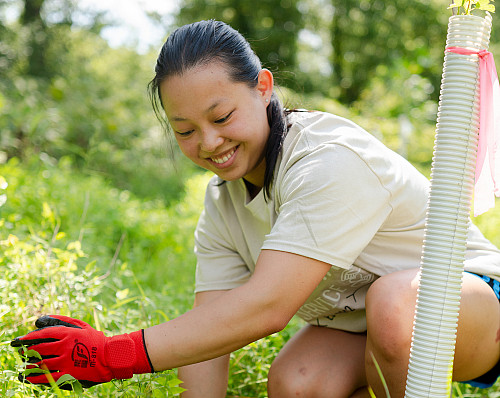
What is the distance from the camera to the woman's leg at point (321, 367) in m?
1.69

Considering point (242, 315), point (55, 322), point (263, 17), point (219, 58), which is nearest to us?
point (242, 315)

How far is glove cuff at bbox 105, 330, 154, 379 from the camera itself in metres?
1.29

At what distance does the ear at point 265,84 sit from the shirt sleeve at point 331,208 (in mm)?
285

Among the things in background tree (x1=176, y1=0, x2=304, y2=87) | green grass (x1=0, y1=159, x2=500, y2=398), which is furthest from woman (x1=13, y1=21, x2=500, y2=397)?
background tree (x1=176, y1=0, x2=304, y2=87)

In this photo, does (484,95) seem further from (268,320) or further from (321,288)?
(321,288)

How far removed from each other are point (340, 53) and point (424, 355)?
13.4m

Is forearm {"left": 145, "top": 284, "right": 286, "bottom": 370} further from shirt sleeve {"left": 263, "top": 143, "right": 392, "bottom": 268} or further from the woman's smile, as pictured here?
the woman's smile

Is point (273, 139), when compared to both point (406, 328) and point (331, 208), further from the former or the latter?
point (406, 328)

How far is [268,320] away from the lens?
1286 millimetres

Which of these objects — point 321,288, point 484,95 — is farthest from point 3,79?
point 484,95

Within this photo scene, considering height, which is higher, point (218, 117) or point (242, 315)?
point (218, 117)

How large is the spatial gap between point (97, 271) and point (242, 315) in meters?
1.15

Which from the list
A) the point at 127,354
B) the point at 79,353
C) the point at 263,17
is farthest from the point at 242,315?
the point at 263,17

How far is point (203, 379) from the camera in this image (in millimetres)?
1730
